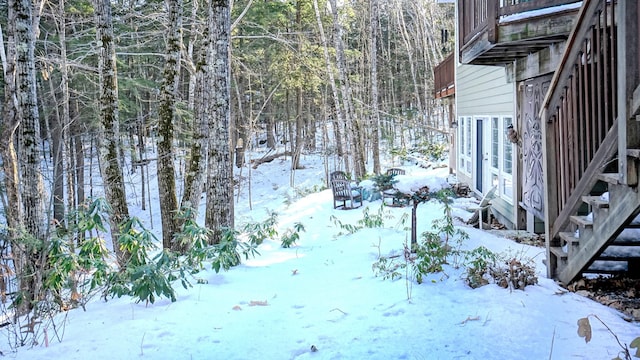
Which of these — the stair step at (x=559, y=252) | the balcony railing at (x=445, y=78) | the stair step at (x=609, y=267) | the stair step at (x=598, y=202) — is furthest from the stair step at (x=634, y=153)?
the balcony railing at (x=445, y=78)

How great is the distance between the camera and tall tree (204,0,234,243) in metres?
7.05

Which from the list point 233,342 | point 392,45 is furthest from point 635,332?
point 392,45

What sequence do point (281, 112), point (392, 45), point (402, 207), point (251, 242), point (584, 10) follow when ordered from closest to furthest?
point (584, 10) → point (251, 242) → point (402, 207) → point (281, 112) → point (392, 45)

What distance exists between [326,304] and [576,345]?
83.6 inches

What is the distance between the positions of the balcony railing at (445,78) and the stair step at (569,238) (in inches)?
443

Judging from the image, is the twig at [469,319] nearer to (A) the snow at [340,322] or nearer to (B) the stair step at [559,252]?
(A) the snow at [340,322]

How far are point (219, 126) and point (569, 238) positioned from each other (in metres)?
4.89

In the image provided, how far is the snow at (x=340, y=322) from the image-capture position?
3.29m

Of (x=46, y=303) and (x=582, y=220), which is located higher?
(x=582, y=220)

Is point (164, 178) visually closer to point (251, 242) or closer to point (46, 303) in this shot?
point (251, 242)

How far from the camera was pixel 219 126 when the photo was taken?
23.5 ft

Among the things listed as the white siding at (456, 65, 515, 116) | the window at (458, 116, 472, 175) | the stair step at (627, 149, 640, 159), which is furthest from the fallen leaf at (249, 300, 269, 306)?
the window at (458, 116, 472, 175)

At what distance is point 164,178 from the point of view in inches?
326

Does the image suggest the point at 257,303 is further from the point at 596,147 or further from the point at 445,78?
the point at 445,78
